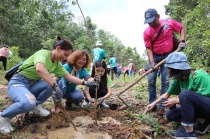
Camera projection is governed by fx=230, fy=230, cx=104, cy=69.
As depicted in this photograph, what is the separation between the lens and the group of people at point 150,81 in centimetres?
263

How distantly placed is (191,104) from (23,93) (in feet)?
6.44

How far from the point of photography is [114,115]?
3.57 meters

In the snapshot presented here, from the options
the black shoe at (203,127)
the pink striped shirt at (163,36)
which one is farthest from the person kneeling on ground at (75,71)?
the black shoe at (203,127)

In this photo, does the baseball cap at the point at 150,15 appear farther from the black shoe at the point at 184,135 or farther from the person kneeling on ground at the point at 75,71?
the black shoe at the point at 184,135

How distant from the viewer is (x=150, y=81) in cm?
387

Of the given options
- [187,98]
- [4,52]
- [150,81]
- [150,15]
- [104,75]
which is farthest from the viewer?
[4,52]

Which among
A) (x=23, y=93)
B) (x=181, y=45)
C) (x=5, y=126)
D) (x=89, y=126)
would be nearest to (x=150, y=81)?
(x=181, y=45)

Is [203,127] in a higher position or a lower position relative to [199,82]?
lower

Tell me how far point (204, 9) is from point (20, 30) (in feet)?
64.9

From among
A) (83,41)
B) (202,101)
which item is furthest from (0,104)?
(83,41)

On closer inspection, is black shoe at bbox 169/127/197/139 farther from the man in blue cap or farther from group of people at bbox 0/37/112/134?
group of people at bbox 0/37/112/134

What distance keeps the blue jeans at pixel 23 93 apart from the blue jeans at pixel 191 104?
1.69 meters

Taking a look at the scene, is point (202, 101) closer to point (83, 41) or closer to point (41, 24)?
point (41, 24)

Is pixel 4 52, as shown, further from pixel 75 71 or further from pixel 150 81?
pixel 150 81
